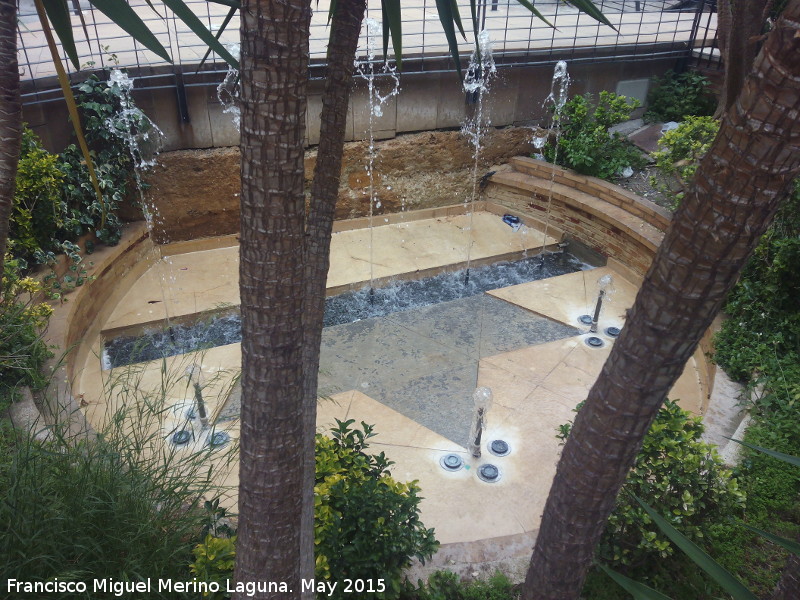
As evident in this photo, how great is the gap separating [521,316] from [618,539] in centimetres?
310

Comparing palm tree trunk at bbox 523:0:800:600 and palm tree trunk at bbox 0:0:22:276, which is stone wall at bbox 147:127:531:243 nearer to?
palm tree trunk at bbox 0:0:22:276

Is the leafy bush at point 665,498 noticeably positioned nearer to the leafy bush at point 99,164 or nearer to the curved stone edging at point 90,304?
the curved stone edging at point 90,304

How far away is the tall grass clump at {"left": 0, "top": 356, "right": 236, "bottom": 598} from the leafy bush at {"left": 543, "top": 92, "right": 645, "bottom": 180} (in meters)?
5.73

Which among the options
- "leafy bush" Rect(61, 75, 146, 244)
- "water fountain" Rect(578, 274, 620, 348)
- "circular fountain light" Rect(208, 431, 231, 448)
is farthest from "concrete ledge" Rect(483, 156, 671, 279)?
"circular fountain light" Rect(208, 431, 231, 448)

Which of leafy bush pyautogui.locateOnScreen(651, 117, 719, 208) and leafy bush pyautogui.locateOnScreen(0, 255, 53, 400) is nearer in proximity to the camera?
leafy bush pyautogui.locateOnScreen(0, 255, 53, 400)

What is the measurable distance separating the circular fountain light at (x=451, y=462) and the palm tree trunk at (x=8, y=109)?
2.93 meters

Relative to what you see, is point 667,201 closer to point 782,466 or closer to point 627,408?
point 782,466

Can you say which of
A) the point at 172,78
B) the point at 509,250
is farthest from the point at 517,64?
the point at 172,78

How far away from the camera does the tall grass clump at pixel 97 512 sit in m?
2.35

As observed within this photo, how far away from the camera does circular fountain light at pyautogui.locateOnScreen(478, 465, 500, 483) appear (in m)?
4.18

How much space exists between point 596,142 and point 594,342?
262 centimetres

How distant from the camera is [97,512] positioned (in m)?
2.50

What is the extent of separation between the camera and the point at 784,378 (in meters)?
4.23

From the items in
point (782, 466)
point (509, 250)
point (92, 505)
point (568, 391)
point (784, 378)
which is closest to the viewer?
point (92, 505)
